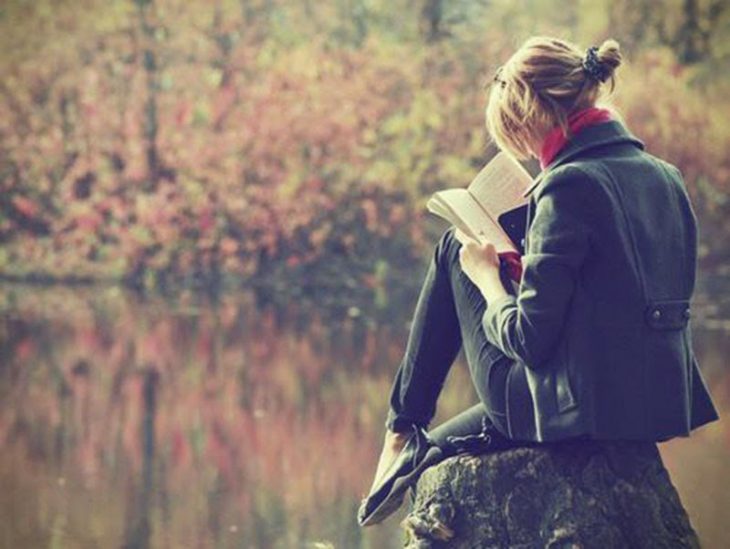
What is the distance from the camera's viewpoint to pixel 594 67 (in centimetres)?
207

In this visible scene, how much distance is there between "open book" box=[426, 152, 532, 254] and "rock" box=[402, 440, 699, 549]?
295mm

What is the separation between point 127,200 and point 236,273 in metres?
0.67

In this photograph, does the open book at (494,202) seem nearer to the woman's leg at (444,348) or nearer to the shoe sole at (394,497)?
the woman's leg at (444,348)

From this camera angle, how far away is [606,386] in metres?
2.04

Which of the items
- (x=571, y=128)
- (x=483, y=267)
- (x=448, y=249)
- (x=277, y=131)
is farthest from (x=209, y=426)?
(x=277, y=131)

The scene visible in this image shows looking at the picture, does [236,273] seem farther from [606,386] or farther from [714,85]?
[606,386]

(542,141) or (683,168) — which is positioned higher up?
(542,141)

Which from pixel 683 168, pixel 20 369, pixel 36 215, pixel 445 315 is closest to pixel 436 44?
pixel 683 168

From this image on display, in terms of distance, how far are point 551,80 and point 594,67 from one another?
0.06m

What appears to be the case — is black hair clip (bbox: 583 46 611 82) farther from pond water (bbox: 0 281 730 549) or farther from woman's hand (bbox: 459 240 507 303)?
pond water (bbox: 0 281 730 549)

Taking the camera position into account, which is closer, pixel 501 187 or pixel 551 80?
pixel 551 80

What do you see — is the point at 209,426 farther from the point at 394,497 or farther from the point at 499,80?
the point at 499,80

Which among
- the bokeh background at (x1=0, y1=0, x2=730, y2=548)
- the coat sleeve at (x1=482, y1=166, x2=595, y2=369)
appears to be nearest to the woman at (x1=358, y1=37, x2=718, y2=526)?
the coat sleeve at (x1=482, y1=166, x2=595, y2=369)

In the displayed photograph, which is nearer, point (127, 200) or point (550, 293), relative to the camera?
point (550, 293)
